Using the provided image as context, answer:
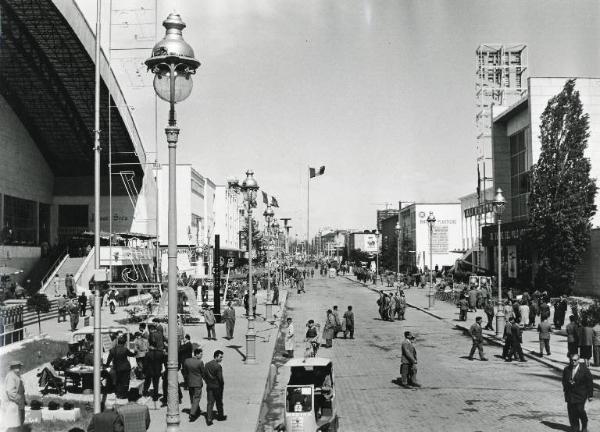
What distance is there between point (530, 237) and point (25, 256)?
120ft

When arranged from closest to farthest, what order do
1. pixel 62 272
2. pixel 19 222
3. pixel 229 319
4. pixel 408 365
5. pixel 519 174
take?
pixel 408 365, pixel 229 319, pixel 62 272, pixel 19 222, pixel 519 174

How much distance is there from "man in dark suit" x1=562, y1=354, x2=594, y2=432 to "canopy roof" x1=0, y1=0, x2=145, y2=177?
37957 millimetres

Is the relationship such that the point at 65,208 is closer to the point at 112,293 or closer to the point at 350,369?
the point at 112,293

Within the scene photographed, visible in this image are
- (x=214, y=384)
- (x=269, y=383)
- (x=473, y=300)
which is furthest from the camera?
(x=473, y=300)

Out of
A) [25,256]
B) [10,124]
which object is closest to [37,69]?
[10,124]

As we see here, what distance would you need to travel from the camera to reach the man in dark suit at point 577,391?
455 inches

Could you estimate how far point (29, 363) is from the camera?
18.1 m

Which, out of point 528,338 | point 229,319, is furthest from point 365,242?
point 229,319

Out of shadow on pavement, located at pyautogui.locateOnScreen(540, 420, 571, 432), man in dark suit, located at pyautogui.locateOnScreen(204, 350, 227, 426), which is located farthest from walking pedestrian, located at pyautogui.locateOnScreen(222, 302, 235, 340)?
shadow on pavement, located at pyautogui.locateOnScreen(540, 420, 571, 432)

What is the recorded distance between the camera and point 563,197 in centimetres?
4106

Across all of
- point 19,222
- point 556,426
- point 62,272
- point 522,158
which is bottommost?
point 556,426

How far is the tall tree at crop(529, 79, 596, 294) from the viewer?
134ft

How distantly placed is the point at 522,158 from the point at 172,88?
5173 centimetres

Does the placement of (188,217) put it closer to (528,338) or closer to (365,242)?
(528,338)
